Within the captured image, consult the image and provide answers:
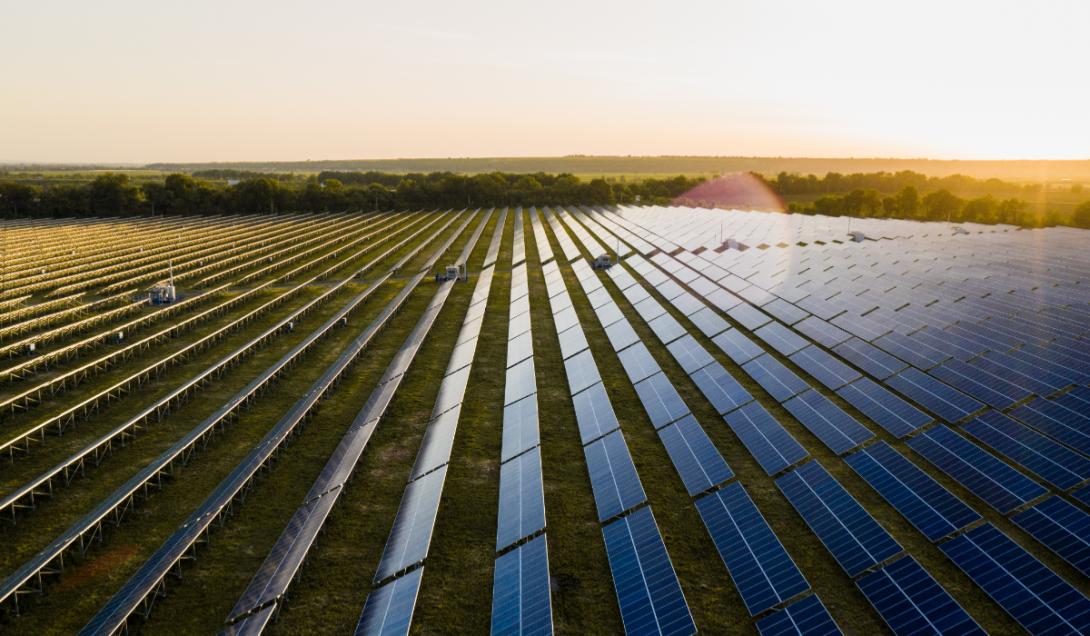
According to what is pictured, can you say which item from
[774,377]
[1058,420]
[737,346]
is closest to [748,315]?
[737,346]

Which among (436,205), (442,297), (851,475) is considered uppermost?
(436,205)

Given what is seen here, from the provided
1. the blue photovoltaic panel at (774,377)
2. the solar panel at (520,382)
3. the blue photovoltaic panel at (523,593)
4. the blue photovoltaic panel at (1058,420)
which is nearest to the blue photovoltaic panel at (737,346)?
the blue photovoltaic panel at (774,377)

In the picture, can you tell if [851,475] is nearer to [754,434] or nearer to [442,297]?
[754,434]

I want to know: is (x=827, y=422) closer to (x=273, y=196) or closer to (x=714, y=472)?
(x=714, y=472)

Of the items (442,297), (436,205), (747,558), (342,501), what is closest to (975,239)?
(442,297)

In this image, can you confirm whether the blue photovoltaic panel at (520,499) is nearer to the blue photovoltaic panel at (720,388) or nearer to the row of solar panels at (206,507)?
the row of solar panels at (206,507)
